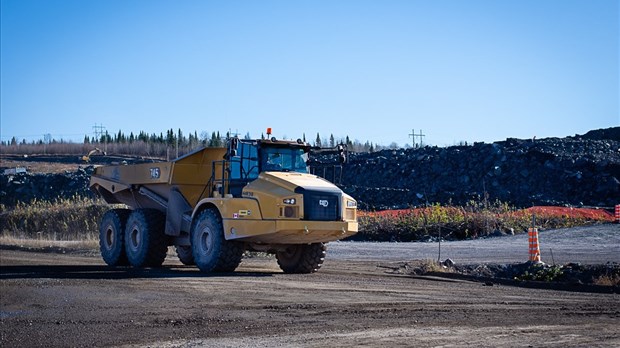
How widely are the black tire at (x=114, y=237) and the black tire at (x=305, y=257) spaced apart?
4992mm

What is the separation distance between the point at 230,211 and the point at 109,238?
601 cm

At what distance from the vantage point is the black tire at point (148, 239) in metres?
22.2

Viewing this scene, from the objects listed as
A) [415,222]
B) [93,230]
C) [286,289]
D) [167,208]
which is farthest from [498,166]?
[286,289]

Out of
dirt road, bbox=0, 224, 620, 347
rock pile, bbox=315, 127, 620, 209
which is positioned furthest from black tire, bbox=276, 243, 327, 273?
rock pile, bbox=315, 127, 620, 209

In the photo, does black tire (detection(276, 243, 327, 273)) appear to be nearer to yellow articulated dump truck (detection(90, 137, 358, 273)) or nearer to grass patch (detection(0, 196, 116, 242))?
yellow articulated dump truck (detection(90, 137, 358, 273))

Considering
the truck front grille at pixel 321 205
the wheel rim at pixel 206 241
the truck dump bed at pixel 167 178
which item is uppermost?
the truck dump bed at pixel 167 178

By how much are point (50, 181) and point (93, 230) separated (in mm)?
30896

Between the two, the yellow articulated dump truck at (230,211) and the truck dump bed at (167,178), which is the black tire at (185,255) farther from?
the truck dump bed at (167,178)

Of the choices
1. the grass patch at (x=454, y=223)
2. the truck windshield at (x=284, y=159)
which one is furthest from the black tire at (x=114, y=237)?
the grass patch at (x=454, y=223)

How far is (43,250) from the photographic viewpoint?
102 feet

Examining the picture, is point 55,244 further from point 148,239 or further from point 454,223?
point 454,223

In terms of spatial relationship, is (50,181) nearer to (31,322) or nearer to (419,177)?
(419,177)

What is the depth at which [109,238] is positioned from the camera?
24047 millimetres

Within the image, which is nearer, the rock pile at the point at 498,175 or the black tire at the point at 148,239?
the black tire at the point at 148,239
